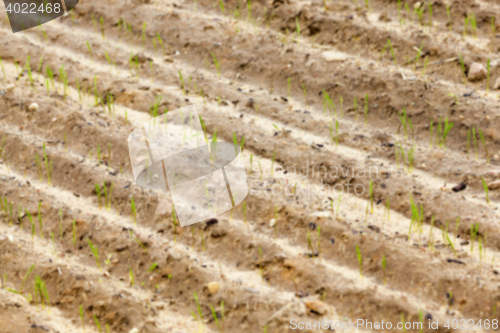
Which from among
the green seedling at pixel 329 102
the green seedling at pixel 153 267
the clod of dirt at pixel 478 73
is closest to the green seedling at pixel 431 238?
the green seedling at pixel 329 102

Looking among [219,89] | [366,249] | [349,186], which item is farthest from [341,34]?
[366,249]

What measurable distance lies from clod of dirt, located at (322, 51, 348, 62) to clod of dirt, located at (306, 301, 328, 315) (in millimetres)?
1497

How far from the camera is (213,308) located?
199 centimetres

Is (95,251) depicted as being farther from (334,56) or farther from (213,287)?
(334,56)

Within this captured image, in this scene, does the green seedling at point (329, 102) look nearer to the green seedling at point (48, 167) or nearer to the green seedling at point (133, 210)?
the green seedling at point (133, 210)

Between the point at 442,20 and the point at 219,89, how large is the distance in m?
1.31

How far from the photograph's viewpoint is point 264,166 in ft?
8.35

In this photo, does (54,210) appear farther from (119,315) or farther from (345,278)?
(345,278)

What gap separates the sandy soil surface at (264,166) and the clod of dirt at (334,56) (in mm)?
16

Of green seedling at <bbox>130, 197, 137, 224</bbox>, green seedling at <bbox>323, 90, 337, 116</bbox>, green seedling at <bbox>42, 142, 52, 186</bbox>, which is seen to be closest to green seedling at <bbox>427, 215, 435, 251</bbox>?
green seedling at <bbox>323, 90, 337, 116</bbox>

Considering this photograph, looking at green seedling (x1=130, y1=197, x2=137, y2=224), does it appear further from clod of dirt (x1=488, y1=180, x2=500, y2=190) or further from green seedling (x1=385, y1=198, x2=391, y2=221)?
clod of dirt (x1=488, y1=180, x2=500, y2=190)

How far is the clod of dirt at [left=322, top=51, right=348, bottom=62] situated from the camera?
2.99 metres

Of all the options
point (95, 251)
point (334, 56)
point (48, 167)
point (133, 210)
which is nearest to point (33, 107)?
point (48, 167)

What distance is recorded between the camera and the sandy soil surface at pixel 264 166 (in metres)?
2.00
